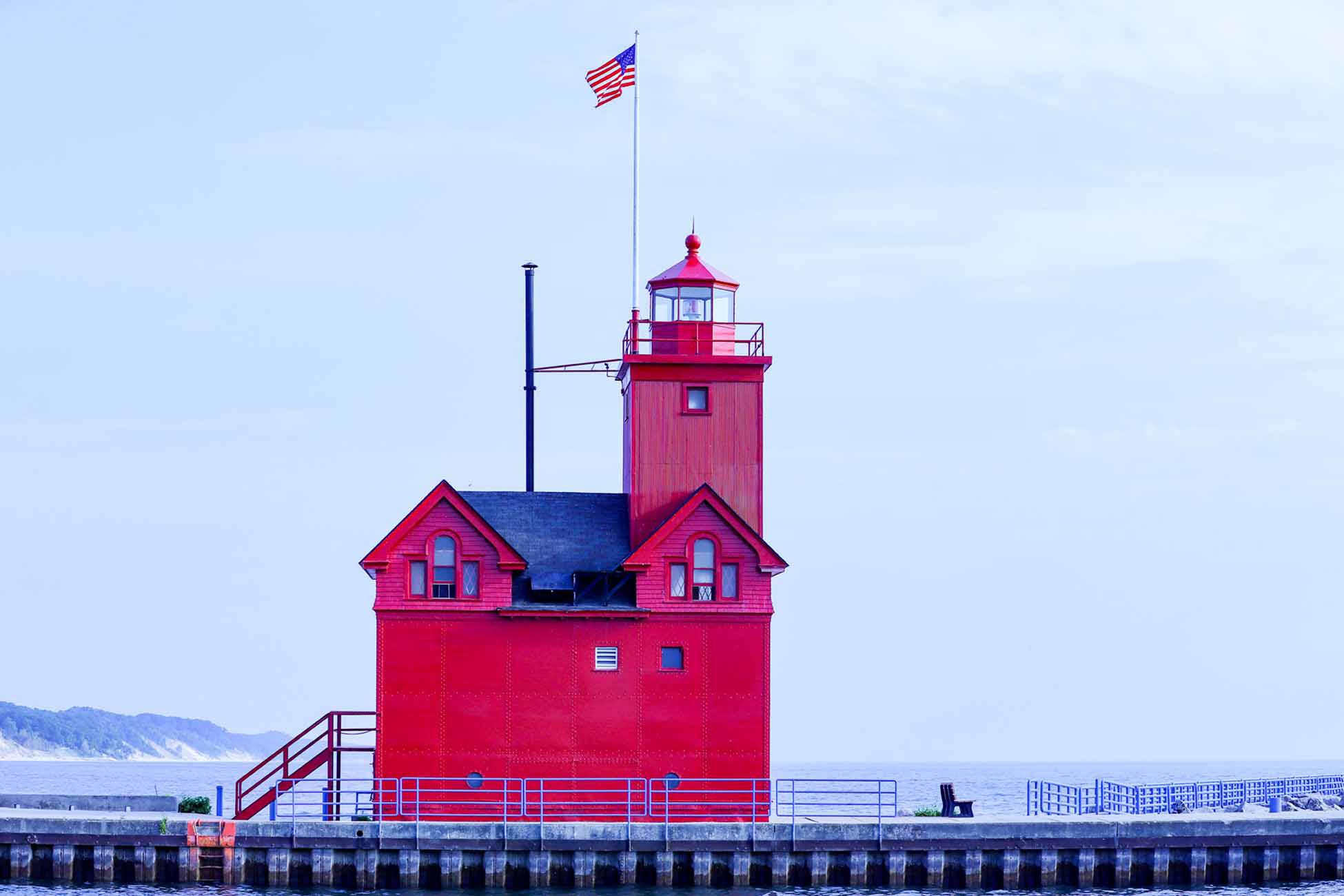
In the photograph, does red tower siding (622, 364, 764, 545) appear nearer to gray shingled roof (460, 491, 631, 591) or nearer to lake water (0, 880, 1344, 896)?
gray shingled roof (460, 491, 631, 591)

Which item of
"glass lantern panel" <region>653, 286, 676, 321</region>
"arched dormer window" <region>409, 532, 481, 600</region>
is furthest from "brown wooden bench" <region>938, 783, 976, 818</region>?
"glass lantern panel" <region>653, 286, 676, 321</region>

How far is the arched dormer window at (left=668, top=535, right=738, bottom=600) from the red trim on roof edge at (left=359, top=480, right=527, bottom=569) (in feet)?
12.8

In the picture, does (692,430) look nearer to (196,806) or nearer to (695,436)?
(695,436)

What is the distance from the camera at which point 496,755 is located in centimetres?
4894

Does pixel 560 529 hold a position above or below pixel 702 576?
above

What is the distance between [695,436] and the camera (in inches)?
2040

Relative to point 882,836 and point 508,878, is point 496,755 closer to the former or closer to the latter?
point 508,878

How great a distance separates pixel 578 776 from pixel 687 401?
33.4ft

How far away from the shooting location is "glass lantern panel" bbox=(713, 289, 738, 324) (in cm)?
5259

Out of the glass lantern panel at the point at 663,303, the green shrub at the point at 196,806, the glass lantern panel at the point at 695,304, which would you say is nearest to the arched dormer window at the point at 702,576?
the glass lantern panel at the point at 695,304

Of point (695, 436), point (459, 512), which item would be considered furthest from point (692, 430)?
point (459, 512)

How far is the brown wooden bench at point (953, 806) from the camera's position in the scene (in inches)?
1932

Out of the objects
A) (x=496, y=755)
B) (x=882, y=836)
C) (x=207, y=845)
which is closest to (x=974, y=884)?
(x=882, y=836)

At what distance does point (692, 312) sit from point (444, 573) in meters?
9.80
